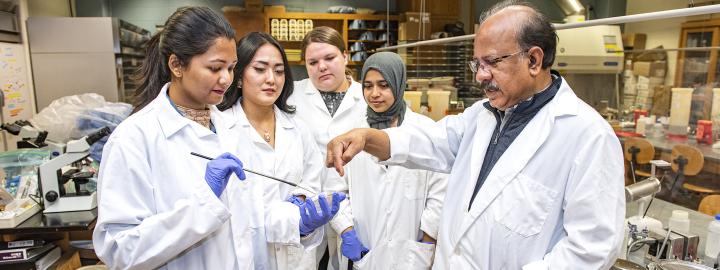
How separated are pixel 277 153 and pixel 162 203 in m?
0.57

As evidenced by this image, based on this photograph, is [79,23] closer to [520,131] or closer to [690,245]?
[520,131]

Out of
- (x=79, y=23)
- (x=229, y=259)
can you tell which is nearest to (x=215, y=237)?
(x=229, y=259)

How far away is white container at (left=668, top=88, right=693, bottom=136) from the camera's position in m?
3.28

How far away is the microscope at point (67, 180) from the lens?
6.95 feet

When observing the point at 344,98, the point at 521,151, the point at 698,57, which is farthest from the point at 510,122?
the point at 698,57

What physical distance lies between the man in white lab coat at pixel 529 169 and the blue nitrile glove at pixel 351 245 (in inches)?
21.5

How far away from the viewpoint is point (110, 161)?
1.01 metres

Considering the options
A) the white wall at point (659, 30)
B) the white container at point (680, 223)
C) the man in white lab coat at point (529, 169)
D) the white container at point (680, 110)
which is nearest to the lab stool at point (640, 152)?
the white container at point (680, 110)

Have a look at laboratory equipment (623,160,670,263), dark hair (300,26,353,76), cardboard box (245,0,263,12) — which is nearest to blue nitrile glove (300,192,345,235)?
dark hair (300,26,353,76)

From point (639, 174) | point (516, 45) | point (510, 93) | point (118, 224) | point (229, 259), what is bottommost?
point (639, 174)

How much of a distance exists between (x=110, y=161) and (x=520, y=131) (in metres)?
1.01

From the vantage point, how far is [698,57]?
4.27m

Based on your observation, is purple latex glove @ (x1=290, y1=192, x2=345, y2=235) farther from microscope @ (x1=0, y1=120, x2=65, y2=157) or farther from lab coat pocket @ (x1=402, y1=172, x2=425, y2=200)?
microscope @ (x1=0, y1=120, x2=65, y2=157)

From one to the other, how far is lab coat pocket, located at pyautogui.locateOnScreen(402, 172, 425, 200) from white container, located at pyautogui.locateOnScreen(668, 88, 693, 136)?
278 centimetres
